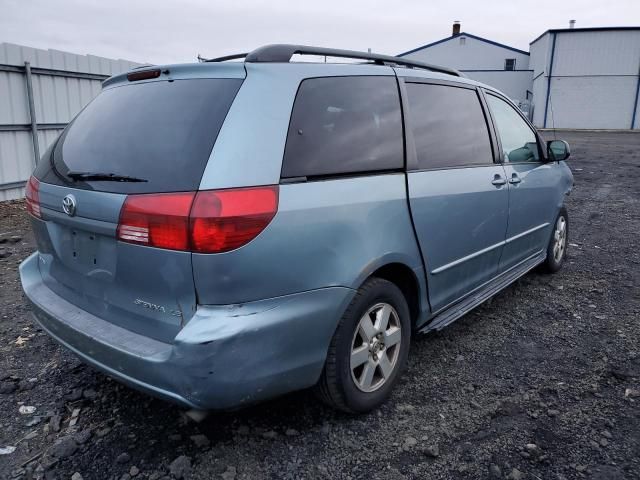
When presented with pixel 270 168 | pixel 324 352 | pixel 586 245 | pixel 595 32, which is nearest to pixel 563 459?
pixel 324 352

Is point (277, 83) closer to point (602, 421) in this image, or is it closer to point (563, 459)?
point (563, 459)

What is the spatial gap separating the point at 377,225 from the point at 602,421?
1.56 meters

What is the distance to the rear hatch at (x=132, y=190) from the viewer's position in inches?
80.0

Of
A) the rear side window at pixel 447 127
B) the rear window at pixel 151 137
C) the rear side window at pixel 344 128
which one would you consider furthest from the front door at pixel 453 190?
the rear window at pixel 151 137

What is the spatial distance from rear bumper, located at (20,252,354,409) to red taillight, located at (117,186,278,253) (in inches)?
10.5

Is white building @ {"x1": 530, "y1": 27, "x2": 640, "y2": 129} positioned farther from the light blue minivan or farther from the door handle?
the light blue minivan

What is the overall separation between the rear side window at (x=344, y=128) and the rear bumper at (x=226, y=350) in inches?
23.3

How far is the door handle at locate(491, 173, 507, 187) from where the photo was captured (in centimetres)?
355

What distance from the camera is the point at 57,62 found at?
859 centimetres

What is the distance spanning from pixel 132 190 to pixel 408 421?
178cm

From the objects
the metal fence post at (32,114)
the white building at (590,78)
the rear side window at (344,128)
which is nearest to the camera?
the rear side window at (344,128)

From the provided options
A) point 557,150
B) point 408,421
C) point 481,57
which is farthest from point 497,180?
point 481,57

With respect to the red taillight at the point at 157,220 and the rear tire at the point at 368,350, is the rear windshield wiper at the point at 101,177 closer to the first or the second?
the red taillight at the point at 157,220

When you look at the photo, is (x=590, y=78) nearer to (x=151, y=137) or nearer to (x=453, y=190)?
(x=453, y=190)
